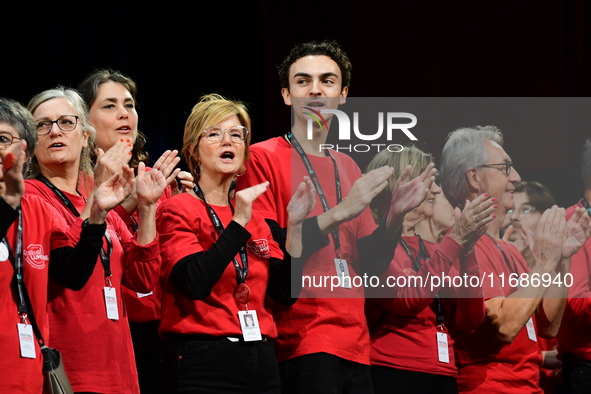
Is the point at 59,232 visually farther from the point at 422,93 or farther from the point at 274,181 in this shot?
the point at 422,93

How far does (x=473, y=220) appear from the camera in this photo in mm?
3254

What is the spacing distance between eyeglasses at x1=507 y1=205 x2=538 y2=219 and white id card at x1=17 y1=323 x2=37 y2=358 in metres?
2.33

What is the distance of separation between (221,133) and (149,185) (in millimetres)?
479

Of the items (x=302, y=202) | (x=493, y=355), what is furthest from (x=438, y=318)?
(x=302, y=202)

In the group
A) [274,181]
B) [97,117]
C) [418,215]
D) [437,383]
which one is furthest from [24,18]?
[437,383]

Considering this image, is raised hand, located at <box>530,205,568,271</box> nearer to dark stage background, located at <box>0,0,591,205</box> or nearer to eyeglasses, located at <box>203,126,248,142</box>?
eyeglasses, located at <box>203,126,248,142</box>

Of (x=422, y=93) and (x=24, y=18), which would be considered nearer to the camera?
(x=24, y=18)

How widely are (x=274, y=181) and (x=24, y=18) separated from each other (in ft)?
8.35

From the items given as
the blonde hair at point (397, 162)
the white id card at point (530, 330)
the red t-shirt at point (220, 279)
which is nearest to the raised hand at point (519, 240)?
the white id card at point (530, 330)

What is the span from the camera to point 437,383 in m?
3.34

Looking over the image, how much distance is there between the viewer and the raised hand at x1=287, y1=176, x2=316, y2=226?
9.45ft

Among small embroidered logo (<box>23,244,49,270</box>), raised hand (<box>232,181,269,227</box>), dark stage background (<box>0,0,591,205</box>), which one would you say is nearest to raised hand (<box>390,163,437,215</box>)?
raised hand (<box>232,181,269,227</box>)

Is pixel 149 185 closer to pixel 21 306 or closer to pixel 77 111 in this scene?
pixel 77 111

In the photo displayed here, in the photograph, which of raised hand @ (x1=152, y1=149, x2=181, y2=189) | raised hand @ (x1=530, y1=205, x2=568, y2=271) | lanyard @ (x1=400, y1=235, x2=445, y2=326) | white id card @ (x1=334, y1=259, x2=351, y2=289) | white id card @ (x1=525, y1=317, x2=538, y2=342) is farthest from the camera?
white id card @ (x1=525, y1=317, x2=538, y2=342)
